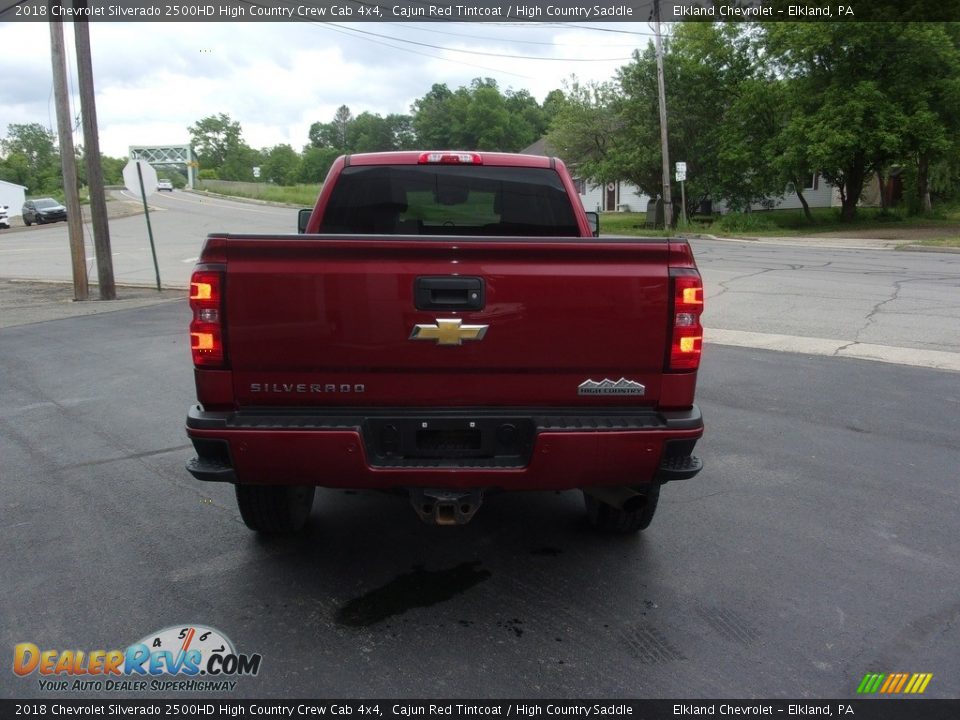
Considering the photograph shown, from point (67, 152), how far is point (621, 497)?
1543 centimetres

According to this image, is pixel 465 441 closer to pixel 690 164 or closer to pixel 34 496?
pixel 34 496

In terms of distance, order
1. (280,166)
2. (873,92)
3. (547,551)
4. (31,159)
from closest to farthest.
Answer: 1. (547,551)
2. (873,92)
3. (31,159)
4. (280,166)

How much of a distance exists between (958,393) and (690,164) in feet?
102

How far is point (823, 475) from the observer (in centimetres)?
508

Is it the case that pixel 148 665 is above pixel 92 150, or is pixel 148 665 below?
below

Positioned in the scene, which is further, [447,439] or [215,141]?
[215,141]

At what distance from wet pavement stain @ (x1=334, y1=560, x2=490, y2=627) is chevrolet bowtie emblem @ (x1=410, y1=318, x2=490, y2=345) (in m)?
1.23

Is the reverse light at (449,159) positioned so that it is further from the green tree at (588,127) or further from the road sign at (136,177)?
the green tree at (588,127)

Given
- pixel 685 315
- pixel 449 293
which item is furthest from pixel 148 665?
pixel 685 315

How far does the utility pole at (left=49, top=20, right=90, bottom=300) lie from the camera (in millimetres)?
15164

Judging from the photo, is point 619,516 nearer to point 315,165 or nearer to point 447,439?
point 447,439

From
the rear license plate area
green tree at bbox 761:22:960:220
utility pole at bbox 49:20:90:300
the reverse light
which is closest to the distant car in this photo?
utility pole at bbox 49:20:90:300

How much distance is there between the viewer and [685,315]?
3129 mm

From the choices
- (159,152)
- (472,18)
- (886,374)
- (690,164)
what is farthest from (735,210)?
(159,152)
